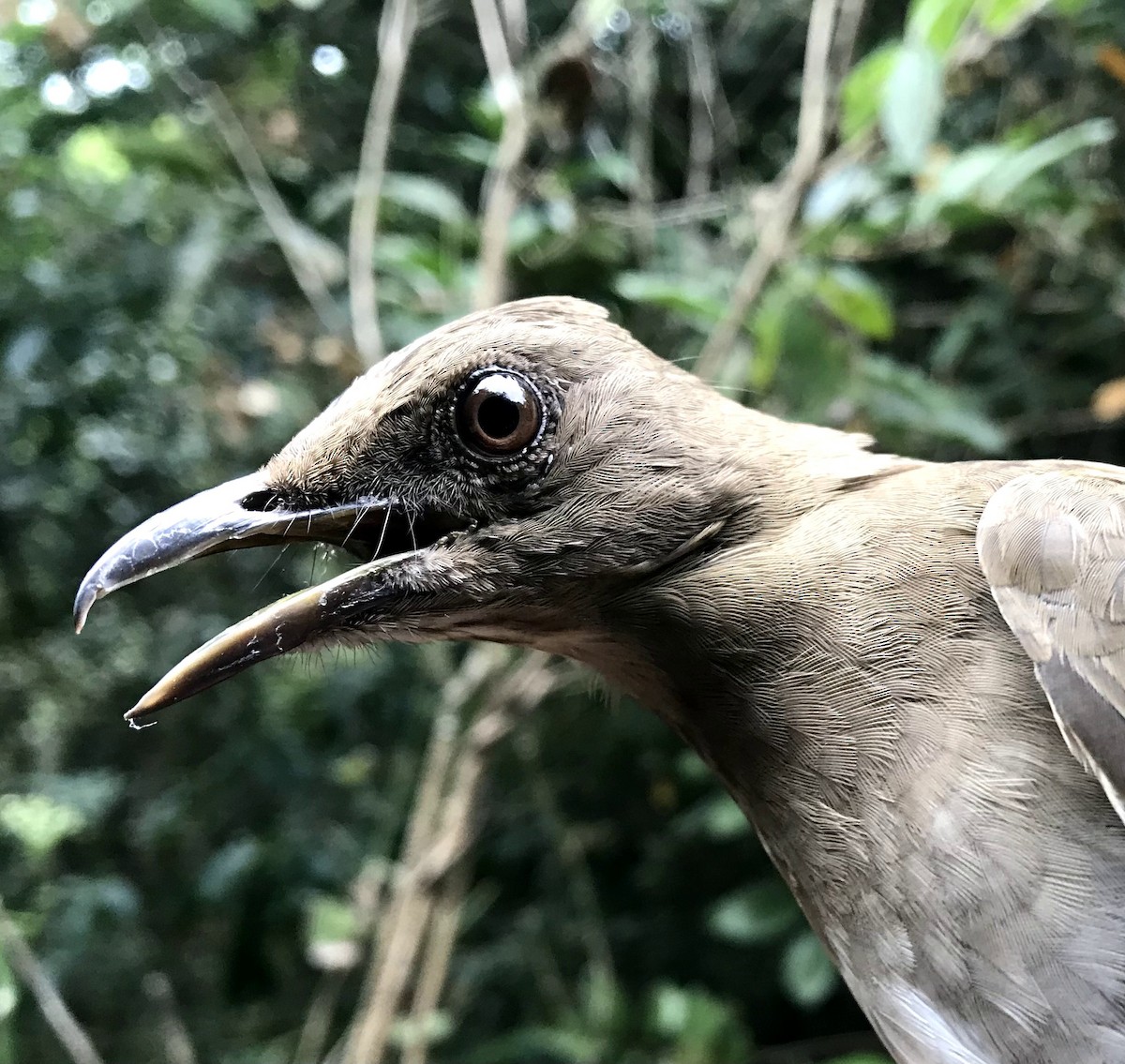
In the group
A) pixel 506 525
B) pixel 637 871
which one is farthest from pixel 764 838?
pixel 637 871

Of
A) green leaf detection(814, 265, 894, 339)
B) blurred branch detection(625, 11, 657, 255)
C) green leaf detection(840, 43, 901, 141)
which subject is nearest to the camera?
A: green leaf detection(840, 43, 901, 141)

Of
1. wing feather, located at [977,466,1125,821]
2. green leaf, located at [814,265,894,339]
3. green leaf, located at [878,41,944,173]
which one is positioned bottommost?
wing feather, located at [977,466,1125,821]

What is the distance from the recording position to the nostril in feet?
3.03

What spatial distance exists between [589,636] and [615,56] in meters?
2.39

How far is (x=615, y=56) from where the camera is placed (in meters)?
2.81

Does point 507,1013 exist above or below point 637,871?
below

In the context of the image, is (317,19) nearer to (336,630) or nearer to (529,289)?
(529,289)

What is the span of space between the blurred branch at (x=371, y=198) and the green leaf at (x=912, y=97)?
1.10 meters

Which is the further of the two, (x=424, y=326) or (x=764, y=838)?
(x=424, y=326)

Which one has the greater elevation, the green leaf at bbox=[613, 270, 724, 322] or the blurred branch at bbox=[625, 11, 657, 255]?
the blurred branch at bbox=[625, 11, 657, 255]

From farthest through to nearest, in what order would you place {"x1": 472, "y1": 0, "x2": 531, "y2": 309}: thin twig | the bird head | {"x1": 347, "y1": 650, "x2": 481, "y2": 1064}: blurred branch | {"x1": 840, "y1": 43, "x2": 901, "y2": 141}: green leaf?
{"x1": 472, "y1": 0, "x2": 531, "y2": 309}: thin twig, {"x1": 347, "y1": 650, "x2": 481, "y2": 1064}: blurred branch, {"x1": 840, "y1": 43, "x2": 901, "y2": 141}: green leaf, the bird head

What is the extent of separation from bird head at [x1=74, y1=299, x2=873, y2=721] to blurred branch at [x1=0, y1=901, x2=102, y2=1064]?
35.4 inches

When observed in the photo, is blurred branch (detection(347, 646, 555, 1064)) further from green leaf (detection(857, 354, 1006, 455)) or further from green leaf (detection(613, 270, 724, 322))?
green leaf (detection(857, 354, 1006, 455))

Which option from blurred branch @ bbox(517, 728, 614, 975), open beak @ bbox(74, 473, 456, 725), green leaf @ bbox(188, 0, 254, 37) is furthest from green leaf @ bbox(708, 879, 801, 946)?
green leaf @ bbox(188, 0, 254, 37)
